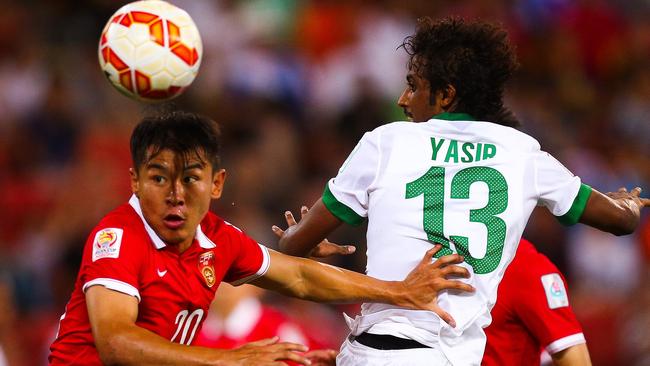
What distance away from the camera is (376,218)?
441 cm

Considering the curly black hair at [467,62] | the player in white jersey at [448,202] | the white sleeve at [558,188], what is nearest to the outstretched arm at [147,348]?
the player in white jersey at [448,202]

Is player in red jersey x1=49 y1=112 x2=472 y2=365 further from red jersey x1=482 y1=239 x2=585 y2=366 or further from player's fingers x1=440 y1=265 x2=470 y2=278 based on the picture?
red jersey x1=482 y1=239 x2=585 y2=366

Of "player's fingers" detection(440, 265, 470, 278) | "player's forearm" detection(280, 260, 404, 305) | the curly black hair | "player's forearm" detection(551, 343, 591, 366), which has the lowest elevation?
"player's forearm" detection(551, 343, 591, 366)

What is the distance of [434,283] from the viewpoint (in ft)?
14.1

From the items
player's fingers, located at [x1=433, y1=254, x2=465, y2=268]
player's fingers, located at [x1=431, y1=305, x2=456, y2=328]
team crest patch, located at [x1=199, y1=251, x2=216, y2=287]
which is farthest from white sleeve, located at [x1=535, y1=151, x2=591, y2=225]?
team crest patch, located at [x1=199, y1=251, x2=216, y2=287]

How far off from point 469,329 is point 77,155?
5.68 m

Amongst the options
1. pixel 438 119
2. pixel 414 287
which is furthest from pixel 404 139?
pixel 414 287

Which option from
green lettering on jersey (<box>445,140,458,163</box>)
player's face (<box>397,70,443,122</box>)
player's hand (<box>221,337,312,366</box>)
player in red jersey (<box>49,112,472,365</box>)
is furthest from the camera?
player's face (<box>397,70,443,122</box>)

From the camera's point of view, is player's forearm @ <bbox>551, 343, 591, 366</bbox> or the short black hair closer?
the short black hair

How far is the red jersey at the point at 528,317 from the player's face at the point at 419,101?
0.76 metres

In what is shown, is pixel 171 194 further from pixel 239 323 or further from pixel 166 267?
pixel 239 323

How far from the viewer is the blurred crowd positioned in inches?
329

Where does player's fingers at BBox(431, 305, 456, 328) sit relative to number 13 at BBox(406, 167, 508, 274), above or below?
below

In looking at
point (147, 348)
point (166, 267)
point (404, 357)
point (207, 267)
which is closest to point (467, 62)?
point (404, 357)
